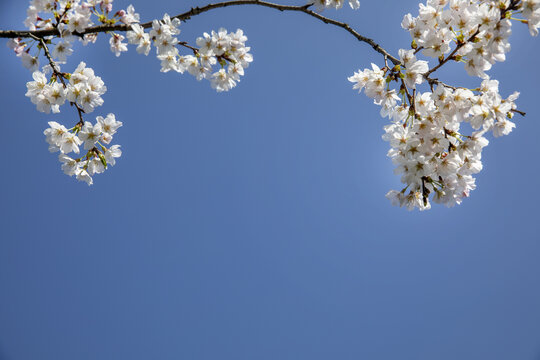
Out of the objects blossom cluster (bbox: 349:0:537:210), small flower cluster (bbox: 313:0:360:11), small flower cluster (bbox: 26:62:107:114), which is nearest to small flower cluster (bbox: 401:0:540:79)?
blossom cluster (bbox: 349:0:537:210)

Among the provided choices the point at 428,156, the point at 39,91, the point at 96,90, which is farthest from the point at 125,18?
the point at 428,156

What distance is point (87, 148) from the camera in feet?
10.0

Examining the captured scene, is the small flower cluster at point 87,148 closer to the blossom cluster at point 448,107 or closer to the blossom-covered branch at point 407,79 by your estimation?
the blossom-covered branch at point 407,79

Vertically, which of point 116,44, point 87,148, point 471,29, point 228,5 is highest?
point 116,44

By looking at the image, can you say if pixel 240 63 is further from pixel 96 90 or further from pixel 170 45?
pixel 96 90

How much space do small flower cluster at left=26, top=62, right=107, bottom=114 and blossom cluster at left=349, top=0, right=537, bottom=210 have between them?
2.31m

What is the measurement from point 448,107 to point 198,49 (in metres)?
2.03

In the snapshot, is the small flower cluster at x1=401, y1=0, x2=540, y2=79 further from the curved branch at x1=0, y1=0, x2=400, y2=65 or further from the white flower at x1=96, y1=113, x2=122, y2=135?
the white flower at x1=96, y1=113, x2=122, y2=135

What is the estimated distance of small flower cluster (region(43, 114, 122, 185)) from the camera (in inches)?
124

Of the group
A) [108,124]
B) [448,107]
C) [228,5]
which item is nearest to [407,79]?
[448,107]

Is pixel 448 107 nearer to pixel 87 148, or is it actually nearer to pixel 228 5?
pixel 228 5

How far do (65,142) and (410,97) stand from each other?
284 centimetres

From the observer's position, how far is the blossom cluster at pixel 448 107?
248 centimetres

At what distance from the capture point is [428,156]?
98.3 inches
